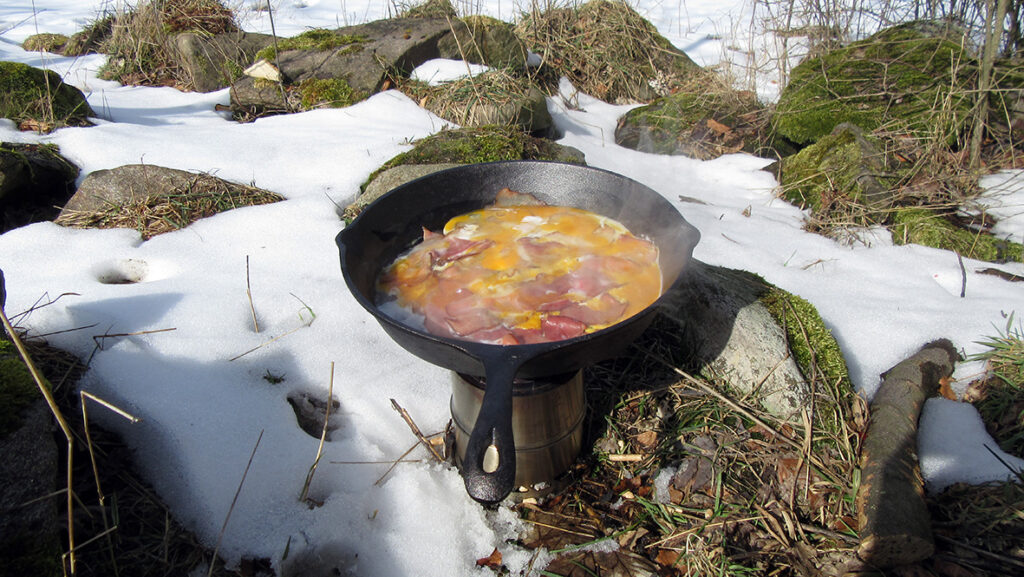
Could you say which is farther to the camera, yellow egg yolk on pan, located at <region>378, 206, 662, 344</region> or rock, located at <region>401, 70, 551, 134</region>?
rock, located at <region>401, 70, 551, 134</region>

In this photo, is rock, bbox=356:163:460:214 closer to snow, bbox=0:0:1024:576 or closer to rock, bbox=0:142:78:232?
snow, bbox=0:0:1024:576

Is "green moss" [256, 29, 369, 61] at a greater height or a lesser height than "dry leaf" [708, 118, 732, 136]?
greater

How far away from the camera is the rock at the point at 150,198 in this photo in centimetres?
359

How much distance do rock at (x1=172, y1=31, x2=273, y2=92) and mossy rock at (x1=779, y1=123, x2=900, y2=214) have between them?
18.1 feet

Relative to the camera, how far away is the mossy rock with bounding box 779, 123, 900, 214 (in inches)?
167

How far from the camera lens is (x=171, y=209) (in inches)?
143

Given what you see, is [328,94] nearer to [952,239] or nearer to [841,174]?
[841,174]

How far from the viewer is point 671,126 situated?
5.64 metres

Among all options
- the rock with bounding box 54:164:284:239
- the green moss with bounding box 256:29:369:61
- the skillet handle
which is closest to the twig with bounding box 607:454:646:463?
the skillet handle

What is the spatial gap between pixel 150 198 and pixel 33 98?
6.17 ft

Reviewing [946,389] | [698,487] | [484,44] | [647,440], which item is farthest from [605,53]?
[698,487]

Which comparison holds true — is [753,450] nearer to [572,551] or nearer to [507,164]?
[572,551]

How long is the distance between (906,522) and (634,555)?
94 centimetres

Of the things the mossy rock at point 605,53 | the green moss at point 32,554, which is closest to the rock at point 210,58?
the mossy rock at point 605,53
